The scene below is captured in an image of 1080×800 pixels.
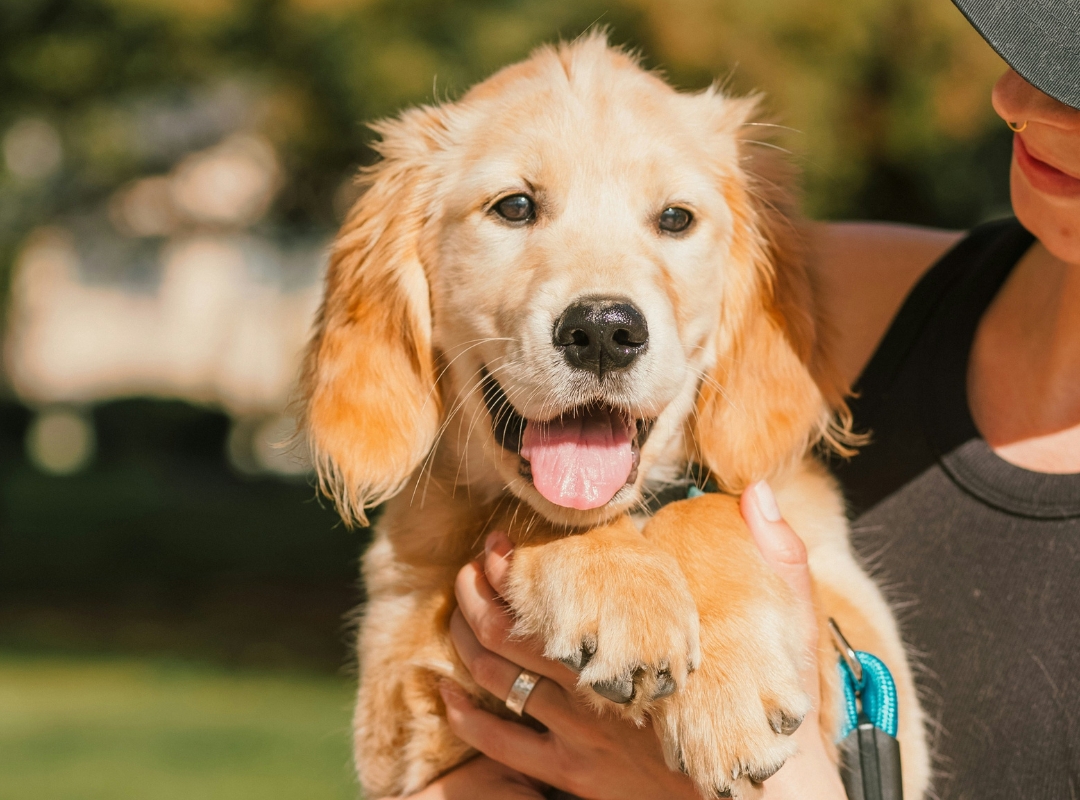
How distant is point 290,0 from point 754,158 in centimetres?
517

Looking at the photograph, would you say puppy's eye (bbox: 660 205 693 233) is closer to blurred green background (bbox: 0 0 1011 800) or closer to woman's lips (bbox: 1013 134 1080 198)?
blurred green background (bbox: 0 0 1011 800)

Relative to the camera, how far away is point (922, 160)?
7.44 m

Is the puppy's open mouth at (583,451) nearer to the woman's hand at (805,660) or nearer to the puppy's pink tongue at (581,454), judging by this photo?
the puppy's pink tongue at (581,454)

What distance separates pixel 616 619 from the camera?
1753 millimetres

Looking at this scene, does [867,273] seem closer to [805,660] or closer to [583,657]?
[805,660]

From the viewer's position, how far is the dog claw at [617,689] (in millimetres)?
1744

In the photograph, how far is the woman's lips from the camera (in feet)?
6.51

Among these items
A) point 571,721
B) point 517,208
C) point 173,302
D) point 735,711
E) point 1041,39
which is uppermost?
point 1041,39

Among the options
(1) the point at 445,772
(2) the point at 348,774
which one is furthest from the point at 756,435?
(2) the point at 348,774

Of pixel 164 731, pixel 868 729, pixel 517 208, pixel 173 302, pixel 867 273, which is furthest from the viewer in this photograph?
pixel 173 302

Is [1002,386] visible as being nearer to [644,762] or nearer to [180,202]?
[644,762]

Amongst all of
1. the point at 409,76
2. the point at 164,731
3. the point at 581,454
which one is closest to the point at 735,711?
the point at 581,454

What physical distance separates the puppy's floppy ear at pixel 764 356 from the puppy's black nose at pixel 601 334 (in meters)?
0.44

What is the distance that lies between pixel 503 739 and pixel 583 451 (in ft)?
1.91
